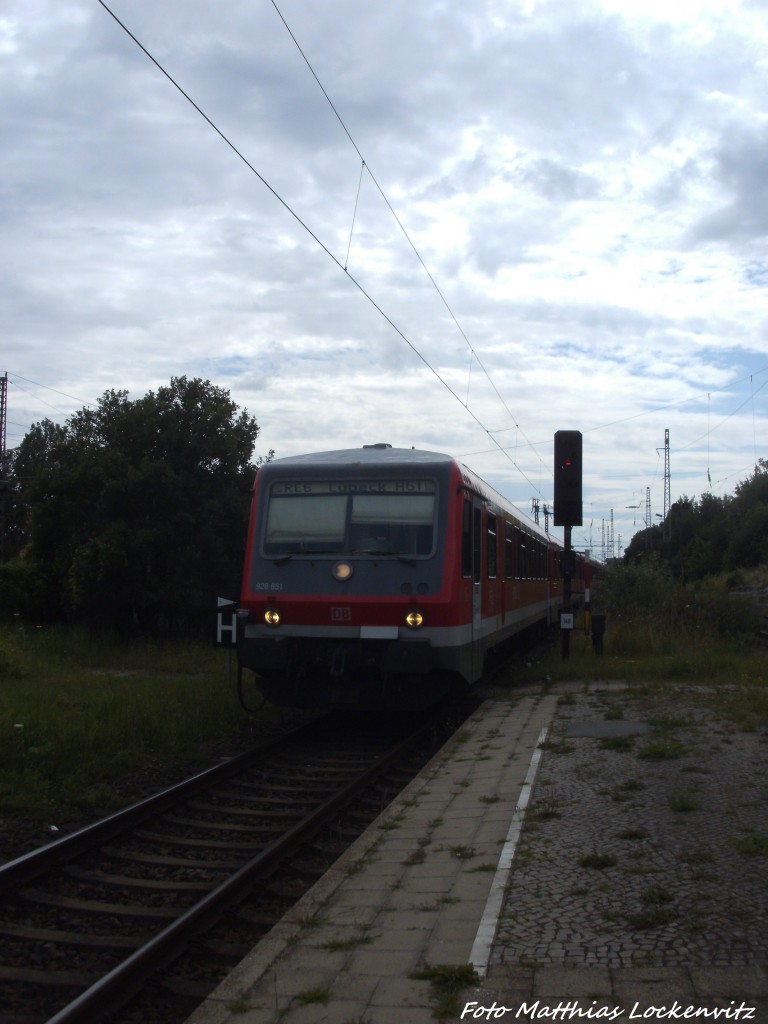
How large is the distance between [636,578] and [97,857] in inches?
976

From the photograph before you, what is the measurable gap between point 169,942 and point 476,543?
805 centimetres

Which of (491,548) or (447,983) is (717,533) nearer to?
(491,548)

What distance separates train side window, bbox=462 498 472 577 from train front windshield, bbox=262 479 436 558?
1.94 feet

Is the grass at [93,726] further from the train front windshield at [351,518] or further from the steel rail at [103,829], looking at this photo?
the train front windshield at [351,518]

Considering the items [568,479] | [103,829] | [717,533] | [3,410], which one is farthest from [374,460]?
[717,533]

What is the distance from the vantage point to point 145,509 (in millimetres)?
24516

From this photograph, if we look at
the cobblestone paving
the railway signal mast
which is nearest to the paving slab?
the cobblestone paving

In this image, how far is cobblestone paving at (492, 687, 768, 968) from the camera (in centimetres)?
443

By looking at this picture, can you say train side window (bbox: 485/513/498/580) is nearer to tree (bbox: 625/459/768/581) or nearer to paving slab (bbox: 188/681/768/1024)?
paving slab (bbox: 188/681/768/1024)

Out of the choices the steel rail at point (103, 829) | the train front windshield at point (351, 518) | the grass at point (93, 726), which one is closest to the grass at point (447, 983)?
the steel rail at point (103, 829)

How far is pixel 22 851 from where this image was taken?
679cm

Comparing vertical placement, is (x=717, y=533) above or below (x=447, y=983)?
above

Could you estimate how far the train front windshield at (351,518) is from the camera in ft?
37.0

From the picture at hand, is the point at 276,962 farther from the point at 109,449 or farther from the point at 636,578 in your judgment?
the point at 636,578
